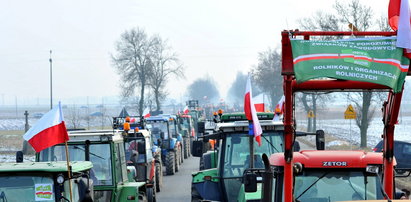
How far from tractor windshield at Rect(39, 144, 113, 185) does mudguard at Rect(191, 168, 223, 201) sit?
1.49 m

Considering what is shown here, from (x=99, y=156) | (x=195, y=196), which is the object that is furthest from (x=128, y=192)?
(x=195, y=196)

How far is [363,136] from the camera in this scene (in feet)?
132

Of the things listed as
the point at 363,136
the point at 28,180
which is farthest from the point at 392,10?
the point at 363,136

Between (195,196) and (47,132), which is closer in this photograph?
(47,132)

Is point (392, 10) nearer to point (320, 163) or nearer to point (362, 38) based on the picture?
point (362, 38)

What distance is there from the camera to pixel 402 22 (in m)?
6.54

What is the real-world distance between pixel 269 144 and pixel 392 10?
24.4 feet

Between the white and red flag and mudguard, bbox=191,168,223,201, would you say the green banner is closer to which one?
the white and red flag

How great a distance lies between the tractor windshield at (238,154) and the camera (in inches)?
539

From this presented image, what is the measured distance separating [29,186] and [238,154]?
551 centimetres

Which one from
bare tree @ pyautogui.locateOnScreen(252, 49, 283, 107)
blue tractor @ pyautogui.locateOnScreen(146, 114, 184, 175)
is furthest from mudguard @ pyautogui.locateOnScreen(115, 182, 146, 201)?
bare tree @ pyautogui.locateOnScreen(252, 49, 283, 107)

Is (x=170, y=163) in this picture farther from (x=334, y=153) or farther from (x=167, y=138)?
(x=334, y=153)

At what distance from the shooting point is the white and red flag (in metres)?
6.51

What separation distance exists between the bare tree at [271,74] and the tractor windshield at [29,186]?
60.3m
